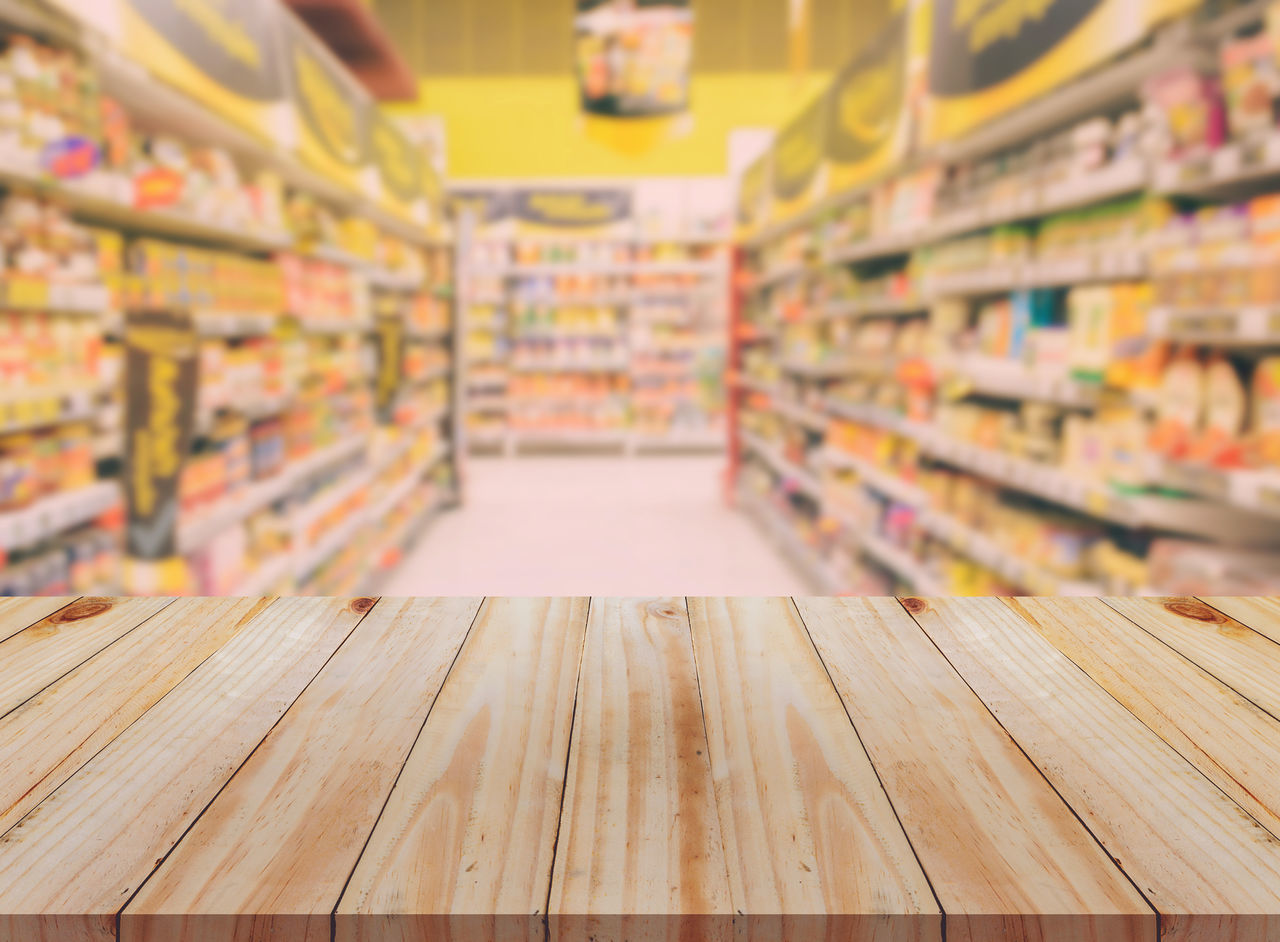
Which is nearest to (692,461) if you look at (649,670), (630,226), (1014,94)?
(630,226)

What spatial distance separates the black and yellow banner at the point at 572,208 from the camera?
9586 millimetres

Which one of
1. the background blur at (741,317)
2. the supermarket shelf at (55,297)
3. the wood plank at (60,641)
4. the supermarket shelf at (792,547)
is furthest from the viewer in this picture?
the supermarket shelf at (792,547)

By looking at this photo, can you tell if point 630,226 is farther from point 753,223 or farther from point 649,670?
point 649,670

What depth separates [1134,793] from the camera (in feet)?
2.65

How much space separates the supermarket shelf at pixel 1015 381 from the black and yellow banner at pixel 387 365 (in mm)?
3013

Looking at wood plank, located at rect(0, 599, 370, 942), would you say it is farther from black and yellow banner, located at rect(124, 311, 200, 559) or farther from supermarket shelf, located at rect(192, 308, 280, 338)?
supermarket shelf, located at rect(192, 308, 280, 338)

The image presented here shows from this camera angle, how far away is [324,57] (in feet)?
13.5

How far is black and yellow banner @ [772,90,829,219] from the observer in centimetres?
490

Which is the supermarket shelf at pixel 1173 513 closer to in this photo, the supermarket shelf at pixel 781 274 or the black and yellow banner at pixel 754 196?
the supermarket shelf at pixel 781 274

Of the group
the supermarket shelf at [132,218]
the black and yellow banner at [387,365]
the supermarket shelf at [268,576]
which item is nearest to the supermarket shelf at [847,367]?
the black and yellow banner at [387,365]

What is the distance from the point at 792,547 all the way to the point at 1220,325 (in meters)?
3.69

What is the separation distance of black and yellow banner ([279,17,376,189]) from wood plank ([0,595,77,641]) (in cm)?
284

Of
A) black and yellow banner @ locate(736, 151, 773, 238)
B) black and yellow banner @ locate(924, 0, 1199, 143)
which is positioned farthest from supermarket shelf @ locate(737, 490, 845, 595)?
black and yellow banner @ locate(924, 0, 1199, 143)

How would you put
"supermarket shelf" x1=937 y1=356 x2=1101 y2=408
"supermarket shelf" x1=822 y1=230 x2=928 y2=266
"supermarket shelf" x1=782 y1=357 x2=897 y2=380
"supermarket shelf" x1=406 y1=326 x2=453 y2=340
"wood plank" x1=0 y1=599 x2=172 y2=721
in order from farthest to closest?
"supermarket shelf" x1=406 y1=326 x2=453 y2=340 → "supermarket shelf" x1=782 y1=357 x2=897 y2=380 → "supermarket shelf" x1=822 y1=230 x2=928 y2=266 → "supermarket shelf" x1=937 y1=356 x2=1101 y2=408 → "wood plank" x1=0 y1=599 x2=172 y2=721
